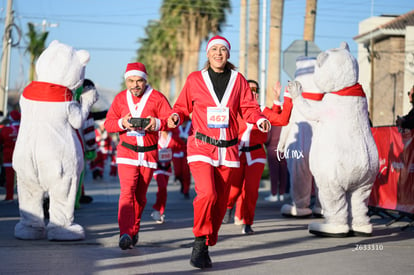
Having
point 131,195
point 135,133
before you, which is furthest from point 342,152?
point 131,195

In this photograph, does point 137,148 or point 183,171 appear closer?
point 137,148

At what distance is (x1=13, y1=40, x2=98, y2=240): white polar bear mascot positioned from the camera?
829 centimetres

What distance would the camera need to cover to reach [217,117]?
22.5ft

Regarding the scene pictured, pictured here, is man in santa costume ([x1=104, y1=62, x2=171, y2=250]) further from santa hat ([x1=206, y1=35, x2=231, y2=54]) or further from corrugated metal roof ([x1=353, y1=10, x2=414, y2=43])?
corrugated metal roof ([x1=353, y1=10, x2=414, y2=43])

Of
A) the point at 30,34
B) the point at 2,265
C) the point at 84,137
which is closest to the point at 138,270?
the point at 2,265

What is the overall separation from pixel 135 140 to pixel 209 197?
189 centimetres

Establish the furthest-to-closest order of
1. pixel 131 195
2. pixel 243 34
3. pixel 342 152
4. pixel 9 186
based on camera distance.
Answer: pixel 243 34 < pixel 9 186 < pixel 342 152 < pixel 131 195

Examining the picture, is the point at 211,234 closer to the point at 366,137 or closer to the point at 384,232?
the point at 366,137

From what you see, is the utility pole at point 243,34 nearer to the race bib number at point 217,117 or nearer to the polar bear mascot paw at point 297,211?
the polar bear mascot paw at point 297,211

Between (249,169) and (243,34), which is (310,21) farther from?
(249,169)

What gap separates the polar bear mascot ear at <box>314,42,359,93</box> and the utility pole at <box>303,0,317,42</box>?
12.2 m

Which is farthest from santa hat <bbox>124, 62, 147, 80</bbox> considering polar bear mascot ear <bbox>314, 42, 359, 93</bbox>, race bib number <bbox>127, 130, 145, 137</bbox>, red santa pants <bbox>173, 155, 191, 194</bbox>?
red santa pants <bbox>173, 155, 191, 194</bbox>

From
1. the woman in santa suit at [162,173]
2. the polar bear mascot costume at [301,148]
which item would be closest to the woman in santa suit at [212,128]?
the woman in santa suit at [162,173]

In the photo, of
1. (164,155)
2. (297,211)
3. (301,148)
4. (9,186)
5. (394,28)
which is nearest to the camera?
(301,148)
